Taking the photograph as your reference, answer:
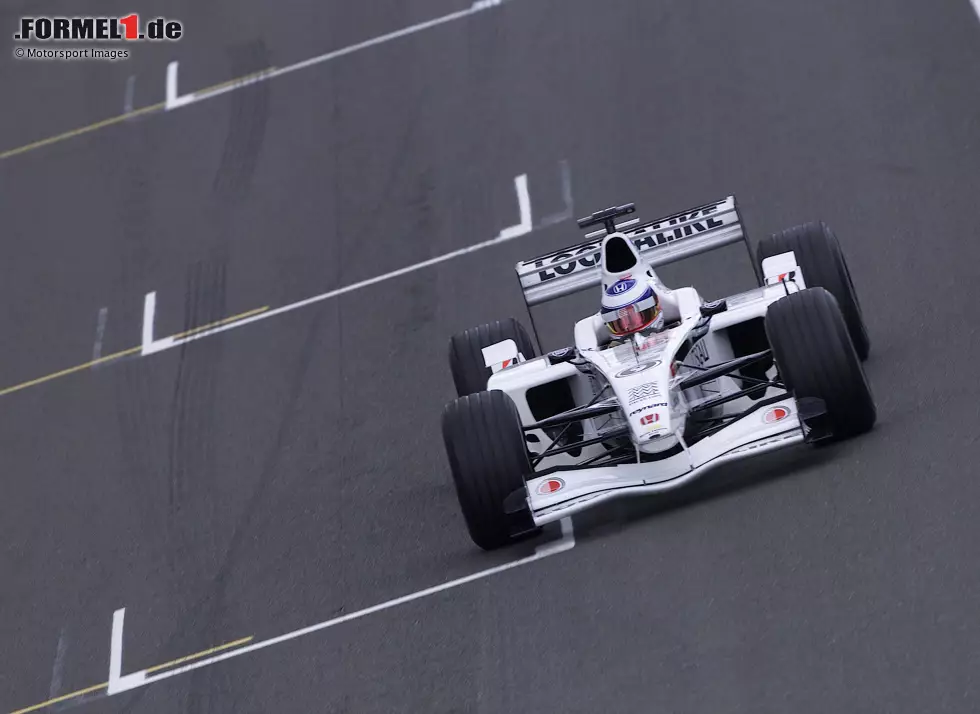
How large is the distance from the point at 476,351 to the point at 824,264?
2769 mm

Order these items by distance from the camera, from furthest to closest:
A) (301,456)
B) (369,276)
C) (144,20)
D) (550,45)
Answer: (144,20), (550,45), (369,276), (301,456)

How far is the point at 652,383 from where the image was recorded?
12.8 meters

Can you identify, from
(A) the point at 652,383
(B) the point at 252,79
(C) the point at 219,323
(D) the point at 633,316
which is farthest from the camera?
(B) the point at 252,79

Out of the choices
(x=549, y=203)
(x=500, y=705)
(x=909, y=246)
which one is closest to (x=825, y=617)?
(x=500, y=705)

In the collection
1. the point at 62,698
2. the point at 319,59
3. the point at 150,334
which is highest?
the point at 319,59

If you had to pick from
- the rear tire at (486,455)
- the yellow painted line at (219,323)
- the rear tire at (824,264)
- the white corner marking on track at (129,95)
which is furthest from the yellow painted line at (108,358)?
the rear tire at (486,455)

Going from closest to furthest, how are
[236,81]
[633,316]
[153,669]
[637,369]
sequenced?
[637,369]
[633,316]
[153,669]
[236,81]

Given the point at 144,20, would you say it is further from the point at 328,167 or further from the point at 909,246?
the point at 909,246

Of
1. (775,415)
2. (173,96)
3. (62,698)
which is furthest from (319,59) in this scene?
(775,415)

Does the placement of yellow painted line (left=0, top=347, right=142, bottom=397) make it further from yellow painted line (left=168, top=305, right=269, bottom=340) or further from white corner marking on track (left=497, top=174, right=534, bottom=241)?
white corner marking on track (left=497, top=174, right=534, bottom=241)

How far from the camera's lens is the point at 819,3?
22109mm

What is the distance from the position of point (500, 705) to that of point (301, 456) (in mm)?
5454

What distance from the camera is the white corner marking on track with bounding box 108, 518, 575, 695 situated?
1308 cm

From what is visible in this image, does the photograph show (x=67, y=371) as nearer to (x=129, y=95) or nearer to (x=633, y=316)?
(x=129, y=95)
